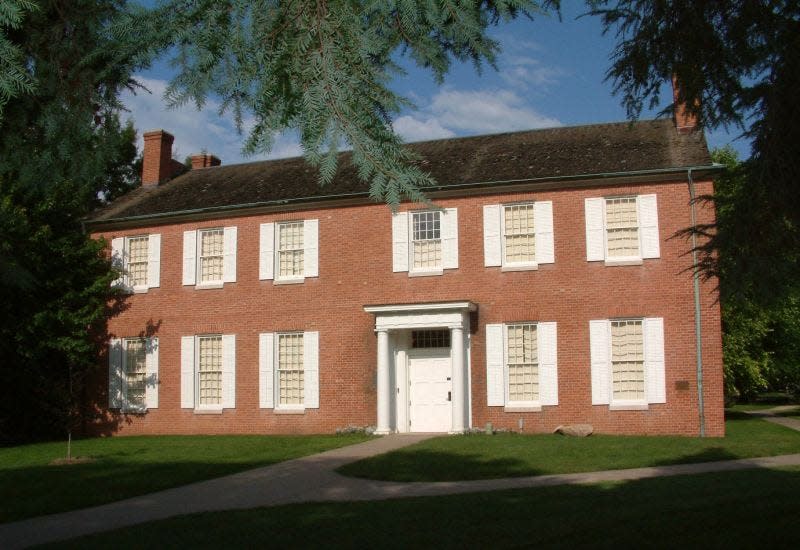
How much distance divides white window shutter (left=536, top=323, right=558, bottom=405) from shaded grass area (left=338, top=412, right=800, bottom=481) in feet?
3.84

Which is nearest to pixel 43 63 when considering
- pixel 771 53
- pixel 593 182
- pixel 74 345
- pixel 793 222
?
pixel 771 53

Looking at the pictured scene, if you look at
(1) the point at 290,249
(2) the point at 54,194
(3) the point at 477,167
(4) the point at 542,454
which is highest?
(3) the point at 477,167

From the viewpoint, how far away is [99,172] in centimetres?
609

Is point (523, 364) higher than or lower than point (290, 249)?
lower

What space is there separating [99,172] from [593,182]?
15.9 m

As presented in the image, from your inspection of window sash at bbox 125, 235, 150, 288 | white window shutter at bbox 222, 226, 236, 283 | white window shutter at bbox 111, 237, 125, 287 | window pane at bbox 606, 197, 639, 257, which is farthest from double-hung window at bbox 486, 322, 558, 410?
white window shutter at bbox 111, 237, 125, 287

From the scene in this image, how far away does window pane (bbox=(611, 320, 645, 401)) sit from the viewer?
19625 mm

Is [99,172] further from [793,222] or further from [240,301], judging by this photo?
[240,301]

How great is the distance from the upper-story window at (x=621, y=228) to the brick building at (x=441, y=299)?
5 cm

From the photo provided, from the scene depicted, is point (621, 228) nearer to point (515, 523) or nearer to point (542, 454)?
point (542, 454)

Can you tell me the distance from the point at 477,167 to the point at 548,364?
558cm

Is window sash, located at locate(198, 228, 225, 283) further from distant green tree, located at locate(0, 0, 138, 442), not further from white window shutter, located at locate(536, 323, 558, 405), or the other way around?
white window shutter, located at locate(536, 323, 558, 405)

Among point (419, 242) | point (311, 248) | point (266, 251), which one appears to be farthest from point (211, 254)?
point (419, 242)

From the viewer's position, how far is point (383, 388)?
20875 mm
